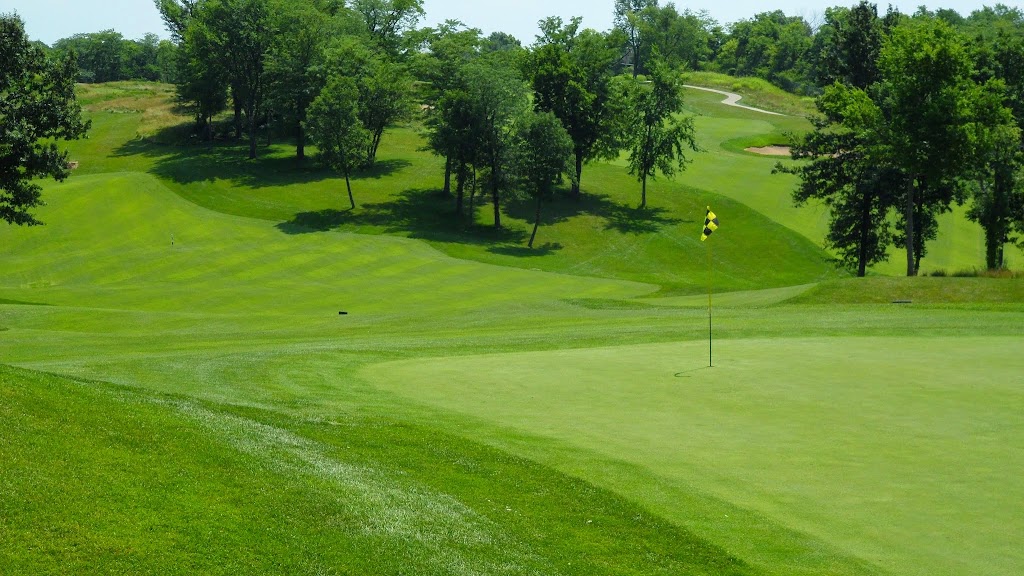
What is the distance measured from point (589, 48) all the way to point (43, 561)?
89.1m

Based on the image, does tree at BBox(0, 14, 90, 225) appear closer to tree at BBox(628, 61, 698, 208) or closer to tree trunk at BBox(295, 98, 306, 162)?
tree trunk at BBox(295, 98, 306, 162)

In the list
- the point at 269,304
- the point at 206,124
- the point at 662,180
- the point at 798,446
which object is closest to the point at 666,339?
the point at 798,446

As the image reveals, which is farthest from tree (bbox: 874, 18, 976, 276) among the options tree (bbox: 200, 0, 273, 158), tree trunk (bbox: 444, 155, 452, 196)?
tree (bbox: 200, 0, 273, 158)

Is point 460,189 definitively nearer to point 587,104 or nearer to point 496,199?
point 496,199

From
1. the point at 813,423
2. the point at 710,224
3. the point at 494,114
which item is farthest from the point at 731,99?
the point at 813,423

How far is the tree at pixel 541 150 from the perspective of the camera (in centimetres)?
8225

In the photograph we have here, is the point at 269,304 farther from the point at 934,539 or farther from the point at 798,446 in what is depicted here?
the point at 934,539

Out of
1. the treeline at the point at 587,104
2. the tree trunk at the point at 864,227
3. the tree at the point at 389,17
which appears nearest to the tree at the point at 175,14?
the treeline at the point at 587,104

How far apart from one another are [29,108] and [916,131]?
46.3 m

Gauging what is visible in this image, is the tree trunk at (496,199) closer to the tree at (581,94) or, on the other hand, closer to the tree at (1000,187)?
the tree at (581,94)

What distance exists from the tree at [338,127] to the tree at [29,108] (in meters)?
38.0

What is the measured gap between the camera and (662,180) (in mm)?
102688

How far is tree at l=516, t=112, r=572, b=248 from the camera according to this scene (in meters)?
82.2

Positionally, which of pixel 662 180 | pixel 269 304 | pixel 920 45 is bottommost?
pixel 269 304
